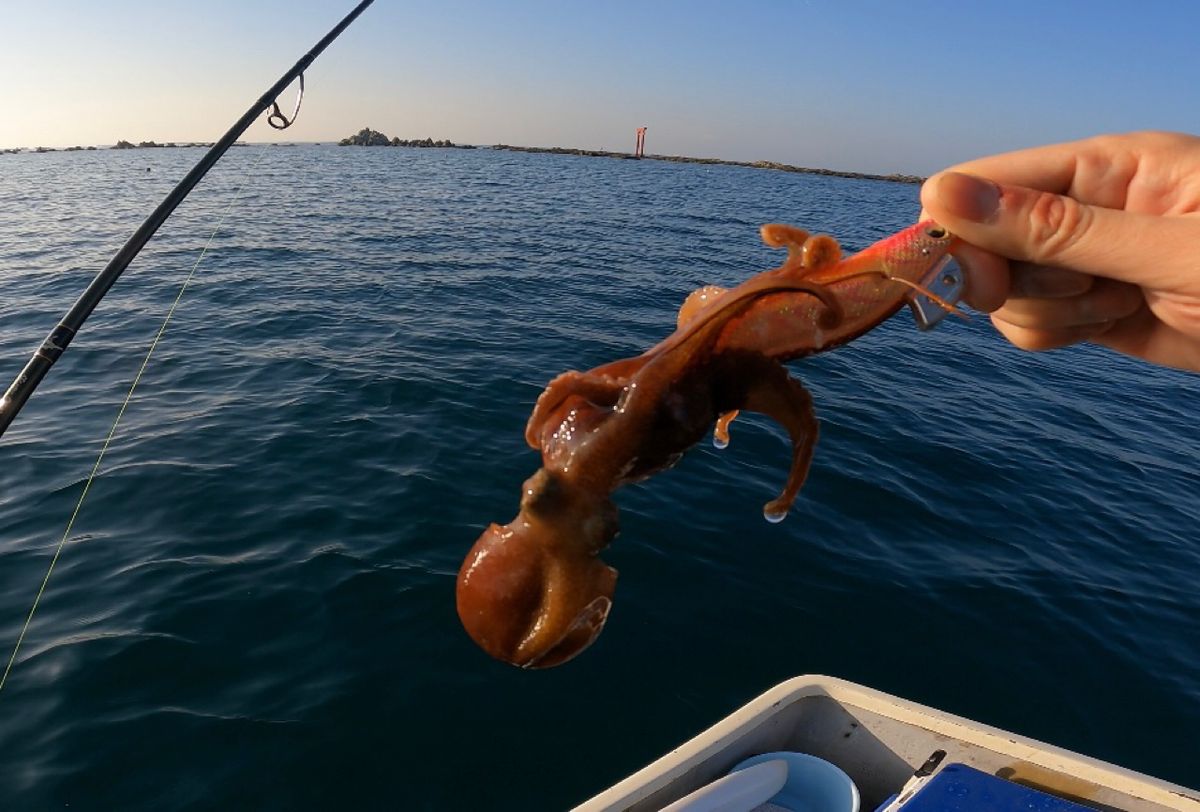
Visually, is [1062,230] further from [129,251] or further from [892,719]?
[129,251]

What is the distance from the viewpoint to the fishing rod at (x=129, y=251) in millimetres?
4176

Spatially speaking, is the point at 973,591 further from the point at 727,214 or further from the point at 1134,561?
the point at 727,214

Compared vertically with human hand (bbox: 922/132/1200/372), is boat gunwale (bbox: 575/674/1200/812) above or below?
below

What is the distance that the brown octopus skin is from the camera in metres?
1.84

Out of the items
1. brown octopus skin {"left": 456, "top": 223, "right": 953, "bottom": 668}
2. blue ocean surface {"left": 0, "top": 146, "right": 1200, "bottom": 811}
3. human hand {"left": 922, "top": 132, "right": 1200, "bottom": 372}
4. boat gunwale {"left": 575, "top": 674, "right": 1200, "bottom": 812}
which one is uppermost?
human hand {"left": 922, "top": 132, "right": 1200, "bottom": 372}

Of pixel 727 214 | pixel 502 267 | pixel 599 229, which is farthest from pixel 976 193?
pixel 727 214

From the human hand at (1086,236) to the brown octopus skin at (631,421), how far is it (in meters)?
0.35

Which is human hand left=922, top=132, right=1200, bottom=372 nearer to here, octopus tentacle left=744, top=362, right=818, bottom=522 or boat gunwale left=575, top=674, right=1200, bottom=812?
octopus tentacle left=744, top=362, right=818, bottom=522

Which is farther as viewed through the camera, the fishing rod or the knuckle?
the fishing rod

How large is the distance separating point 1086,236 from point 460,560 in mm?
5925

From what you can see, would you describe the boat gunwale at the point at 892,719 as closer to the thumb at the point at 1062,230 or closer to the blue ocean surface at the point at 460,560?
the blue ocean surface at the point at 460,560

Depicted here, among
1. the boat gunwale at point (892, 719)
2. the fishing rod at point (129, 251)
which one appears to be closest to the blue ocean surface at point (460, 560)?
the boat gunwale at point (892, 719)

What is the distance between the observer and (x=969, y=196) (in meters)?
2.09

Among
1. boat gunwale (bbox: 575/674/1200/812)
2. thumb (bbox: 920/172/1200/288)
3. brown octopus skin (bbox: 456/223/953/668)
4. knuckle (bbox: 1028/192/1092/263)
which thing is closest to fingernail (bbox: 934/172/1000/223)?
thumb (bbox: 920/172/1200/288)
